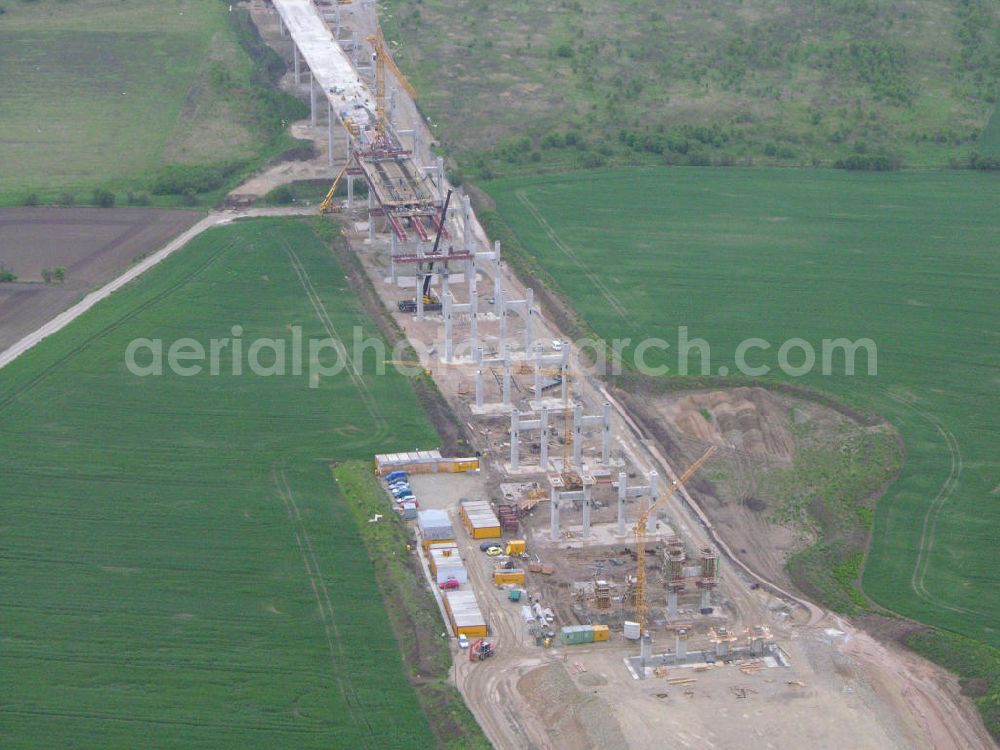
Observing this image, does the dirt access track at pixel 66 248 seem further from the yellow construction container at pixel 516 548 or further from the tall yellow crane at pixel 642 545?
the tall yellow crane at pixel 642 545

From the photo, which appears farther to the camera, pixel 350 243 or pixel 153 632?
pixel 350 243

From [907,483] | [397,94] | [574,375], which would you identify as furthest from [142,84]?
[907,483]

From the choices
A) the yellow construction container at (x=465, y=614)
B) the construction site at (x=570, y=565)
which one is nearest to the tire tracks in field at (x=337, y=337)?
the construction site at (x=570, y=565)

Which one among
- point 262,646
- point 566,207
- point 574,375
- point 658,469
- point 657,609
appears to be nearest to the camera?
point 262,646

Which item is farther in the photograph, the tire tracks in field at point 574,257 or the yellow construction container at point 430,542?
the tire tracks in field at point 574,257

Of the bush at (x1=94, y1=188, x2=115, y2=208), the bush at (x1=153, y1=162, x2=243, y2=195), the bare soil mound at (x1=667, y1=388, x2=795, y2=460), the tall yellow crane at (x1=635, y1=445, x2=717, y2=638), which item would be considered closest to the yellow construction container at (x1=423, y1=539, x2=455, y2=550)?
the tall yellow crane at (x1=635, y1=445, x2=717, y2=638)

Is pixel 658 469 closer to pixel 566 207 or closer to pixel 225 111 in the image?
pixel 566 207

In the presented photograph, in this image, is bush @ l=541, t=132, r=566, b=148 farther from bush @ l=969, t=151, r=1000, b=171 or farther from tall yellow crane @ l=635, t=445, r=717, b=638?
tall yellow crane @ l=635, t=445, r=717, b=638
